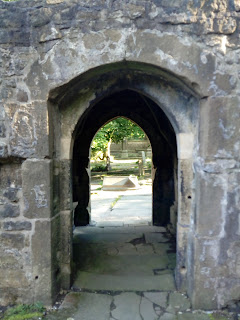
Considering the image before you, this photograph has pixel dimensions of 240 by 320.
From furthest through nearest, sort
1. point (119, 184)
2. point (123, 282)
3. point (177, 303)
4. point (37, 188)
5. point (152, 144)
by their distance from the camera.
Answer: point (119, 184)
point (152, 144)
point (123, 282)
point (177, 303)
point (37, 188)

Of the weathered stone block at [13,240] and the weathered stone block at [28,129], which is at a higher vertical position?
the weathered stone block at [28,129]

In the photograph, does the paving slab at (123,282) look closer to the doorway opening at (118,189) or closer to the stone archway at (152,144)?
the stone archway at (152,144)

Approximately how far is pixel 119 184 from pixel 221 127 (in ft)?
31.1

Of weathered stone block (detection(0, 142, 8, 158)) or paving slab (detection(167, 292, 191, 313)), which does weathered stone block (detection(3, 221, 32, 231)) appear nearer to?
weathered stone block (detection(0, 142, 8, 158))

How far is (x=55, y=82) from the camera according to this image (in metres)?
2.53

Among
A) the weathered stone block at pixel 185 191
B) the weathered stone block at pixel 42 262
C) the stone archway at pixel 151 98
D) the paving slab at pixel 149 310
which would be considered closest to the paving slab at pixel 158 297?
the paving slab at pixel 149 310

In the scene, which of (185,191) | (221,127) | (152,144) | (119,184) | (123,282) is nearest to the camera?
(221,127)

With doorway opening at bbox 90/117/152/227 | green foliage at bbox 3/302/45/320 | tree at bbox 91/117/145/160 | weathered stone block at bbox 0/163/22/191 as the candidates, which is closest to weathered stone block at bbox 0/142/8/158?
weathered stone block at bbox 0/163/22/191

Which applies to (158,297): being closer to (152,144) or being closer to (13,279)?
(13,279)

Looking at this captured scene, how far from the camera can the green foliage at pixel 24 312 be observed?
99.0 inches

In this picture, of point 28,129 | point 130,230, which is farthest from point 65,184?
point 130,230

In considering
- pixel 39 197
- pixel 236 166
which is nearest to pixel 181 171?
pixel 236 166

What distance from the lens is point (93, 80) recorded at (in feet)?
9.18

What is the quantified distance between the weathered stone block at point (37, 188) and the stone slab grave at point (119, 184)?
908 cm
